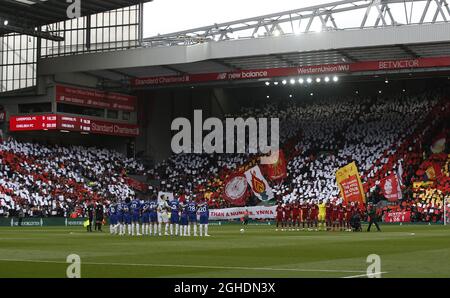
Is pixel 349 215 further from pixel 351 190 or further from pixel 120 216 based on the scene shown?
pixel 351 190

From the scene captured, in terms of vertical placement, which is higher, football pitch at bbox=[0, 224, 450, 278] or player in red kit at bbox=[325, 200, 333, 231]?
player in red kit at bbox=[325, 200, 333, 231]

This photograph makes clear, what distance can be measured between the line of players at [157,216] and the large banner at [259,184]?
28.8 metres

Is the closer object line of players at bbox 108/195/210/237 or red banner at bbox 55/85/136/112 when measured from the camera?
line of players at bbox 108/195/210/237

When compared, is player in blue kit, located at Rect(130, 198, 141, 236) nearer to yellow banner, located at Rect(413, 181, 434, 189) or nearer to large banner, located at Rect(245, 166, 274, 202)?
yellow banner, located at Rect(413, 181, 434, 189)

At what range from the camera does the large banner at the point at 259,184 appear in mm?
72375

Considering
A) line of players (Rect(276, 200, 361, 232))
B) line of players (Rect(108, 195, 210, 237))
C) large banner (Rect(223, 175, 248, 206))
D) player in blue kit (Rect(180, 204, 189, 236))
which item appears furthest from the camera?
large banner (Rect(223, 175, 248, 206))

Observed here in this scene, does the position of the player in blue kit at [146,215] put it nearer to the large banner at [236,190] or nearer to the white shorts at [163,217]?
the white shorts at [163,217]

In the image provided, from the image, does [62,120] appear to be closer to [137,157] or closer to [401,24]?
[137,157]

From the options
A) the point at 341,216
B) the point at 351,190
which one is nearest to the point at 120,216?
the point at 341,216

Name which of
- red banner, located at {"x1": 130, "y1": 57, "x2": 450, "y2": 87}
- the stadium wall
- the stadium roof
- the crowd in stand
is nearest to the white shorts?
the crowd in stand

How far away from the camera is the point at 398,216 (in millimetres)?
62062

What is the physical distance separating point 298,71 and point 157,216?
29.1 meters

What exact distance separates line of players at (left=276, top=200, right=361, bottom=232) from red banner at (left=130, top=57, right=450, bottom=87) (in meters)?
16.2

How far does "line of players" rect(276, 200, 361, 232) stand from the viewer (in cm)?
4856
